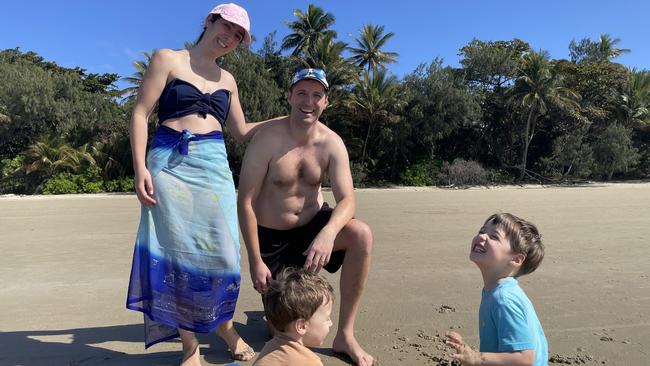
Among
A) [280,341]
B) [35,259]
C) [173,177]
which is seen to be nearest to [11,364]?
[173,177]

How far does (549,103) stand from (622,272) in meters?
26.0

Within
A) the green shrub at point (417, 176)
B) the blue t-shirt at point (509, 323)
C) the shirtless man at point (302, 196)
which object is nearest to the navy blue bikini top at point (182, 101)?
the shirtless man at point (302, 196)

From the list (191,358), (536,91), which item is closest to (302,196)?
(191,358)

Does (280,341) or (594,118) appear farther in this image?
(594,118)

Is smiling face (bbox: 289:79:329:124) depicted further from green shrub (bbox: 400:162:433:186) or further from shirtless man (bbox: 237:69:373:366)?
green shrub (bbox: 400:162:433:186)

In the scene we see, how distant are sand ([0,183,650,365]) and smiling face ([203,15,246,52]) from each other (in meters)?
2.00

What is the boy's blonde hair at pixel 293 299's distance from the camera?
184 cm

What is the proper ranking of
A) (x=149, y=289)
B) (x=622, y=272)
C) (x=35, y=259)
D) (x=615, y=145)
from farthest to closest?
(x=615, y=145)
(x=35, y=259)
(x=622, y=272)
(x=149, y=289)

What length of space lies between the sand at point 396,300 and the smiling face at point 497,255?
1.03 metres

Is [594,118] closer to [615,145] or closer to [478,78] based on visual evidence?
[615,145]

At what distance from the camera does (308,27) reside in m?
32.3

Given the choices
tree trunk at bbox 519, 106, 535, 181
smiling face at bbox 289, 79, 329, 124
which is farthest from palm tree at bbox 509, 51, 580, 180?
smiling face at bbox 289, 79, 329, 124

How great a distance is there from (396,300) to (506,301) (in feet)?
7.24

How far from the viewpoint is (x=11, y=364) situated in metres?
2.77
